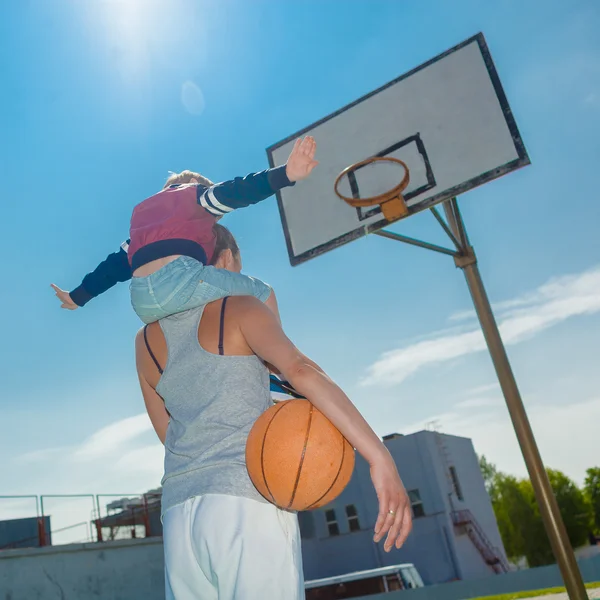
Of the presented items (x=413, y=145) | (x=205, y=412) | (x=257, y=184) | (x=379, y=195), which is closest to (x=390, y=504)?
(x=205, y=412)

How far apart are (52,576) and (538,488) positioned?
14.7 metres

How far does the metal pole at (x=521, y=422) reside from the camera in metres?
5.55

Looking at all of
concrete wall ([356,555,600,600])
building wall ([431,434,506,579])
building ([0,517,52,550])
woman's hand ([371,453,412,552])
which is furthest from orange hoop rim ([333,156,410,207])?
building wall ([431,434,506,579])

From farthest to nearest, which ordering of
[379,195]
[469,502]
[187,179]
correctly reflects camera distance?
[469,502]
[379,195]
[187,179]

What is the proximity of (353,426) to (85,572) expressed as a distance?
17769 mm

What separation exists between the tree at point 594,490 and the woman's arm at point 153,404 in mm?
65644

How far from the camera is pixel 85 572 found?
16547 millimetres

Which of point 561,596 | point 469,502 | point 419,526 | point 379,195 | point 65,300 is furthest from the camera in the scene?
point 469,502

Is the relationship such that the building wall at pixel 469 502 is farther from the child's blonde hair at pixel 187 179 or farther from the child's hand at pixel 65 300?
the child's blonde hair at pixel 187 179

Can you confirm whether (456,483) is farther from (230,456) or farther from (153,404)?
(230,456)

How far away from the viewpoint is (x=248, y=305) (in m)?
1.94

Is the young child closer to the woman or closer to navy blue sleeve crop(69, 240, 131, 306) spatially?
the woman

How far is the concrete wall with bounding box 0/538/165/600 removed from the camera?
15.2 metres

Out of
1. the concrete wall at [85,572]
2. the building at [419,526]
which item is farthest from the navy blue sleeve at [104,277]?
the building at [419,526]
